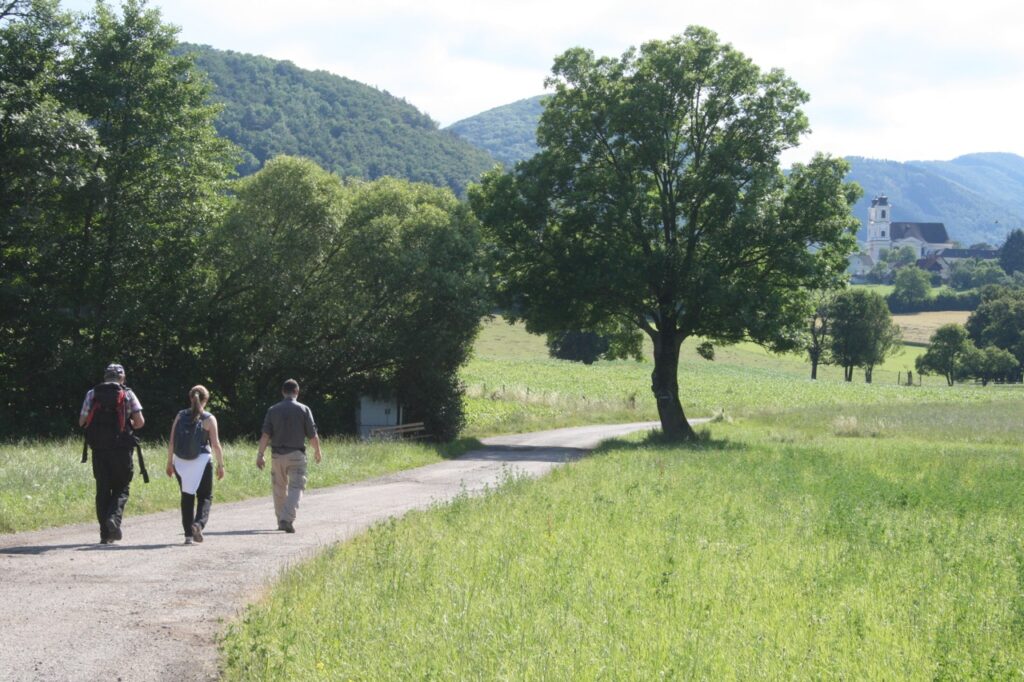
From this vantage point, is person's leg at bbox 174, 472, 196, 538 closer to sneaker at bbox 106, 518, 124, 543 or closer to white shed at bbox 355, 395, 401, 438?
sneaker at bbox 106, 518, 124, 543

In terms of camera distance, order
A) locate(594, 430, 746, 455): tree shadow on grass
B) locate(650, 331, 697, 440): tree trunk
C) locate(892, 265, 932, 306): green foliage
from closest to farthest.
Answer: locate(594, 430, 746, 455): tree shadow on grass
locate(650, 331, 697, 440): tree trunk
locate(892, 265, 932, 306): green foliage

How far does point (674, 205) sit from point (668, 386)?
680 cm

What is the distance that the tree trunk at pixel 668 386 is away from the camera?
121 ft

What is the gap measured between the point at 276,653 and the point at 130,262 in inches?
1157

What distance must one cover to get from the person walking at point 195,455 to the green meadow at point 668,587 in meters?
2.28

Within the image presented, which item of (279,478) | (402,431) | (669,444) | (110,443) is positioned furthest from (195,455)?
(402,431)

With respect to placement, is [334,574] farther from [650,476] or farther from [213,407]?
[213,407]

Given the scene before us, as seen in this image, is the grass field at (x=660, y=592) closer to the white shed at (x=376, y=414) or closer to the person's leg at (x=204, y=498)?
the person's leg at (x=204, y=498)

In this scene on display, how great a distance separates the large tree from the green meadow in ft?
50.2

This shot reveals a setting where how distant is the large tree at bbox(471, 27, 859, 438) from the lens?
1347 inches

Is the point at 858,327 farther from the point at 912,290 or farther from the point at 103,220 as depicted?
the point at 103,220

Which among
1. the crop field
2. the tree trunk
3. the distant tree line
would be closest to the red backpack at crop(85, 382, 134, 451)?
the distant tree line

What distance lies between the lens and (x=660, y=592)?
869 cm

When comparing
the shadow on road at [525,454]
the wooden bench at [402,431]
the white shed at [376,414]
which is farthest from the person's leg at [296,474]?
the white shed at [376,414]
